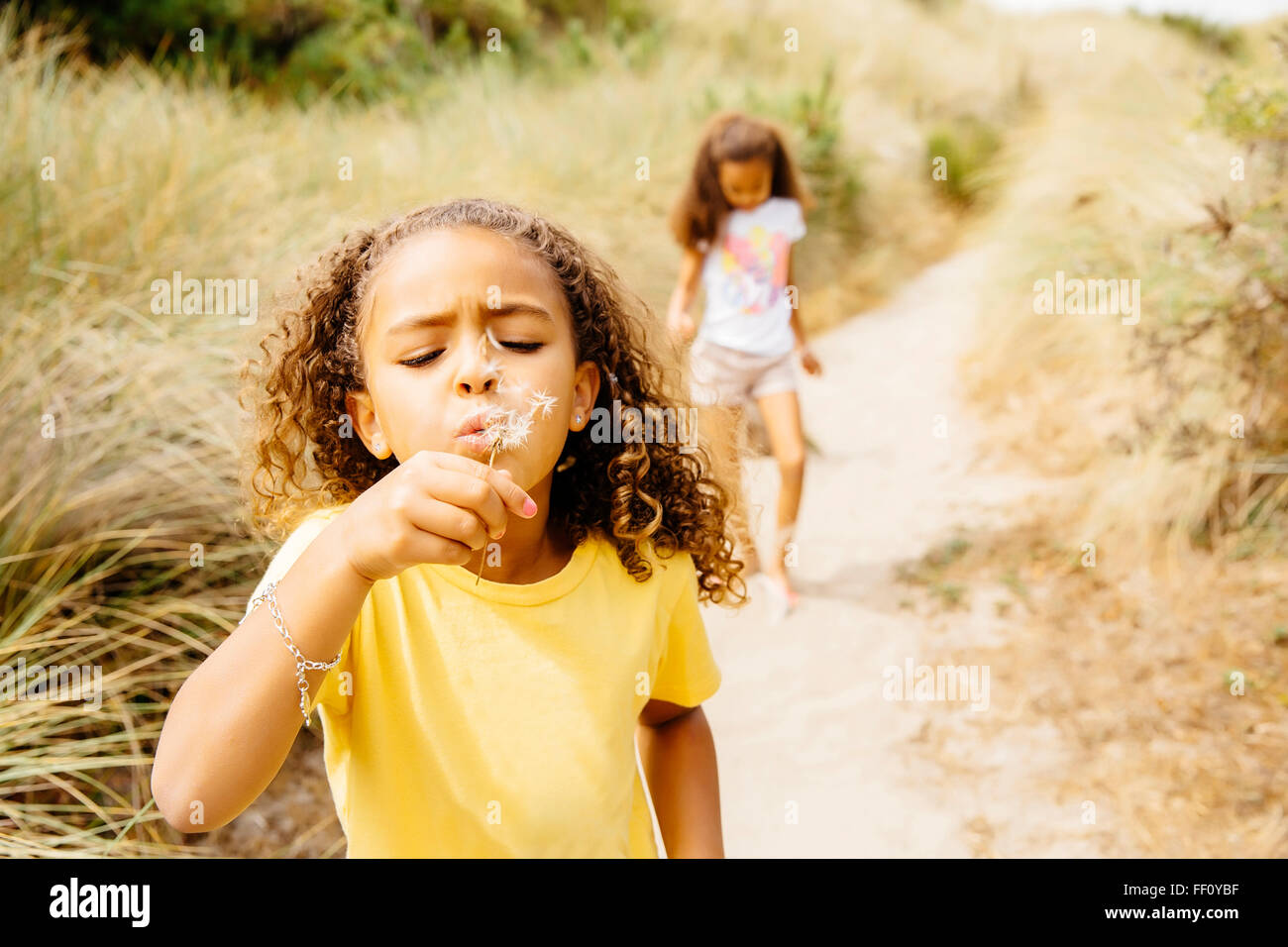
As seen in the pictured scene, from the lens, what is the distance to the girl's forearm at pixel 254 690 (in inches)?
43.8

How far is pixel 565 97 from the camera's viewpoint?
30.9 feet

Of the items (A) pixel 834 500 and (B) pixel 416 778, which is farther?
(A) pixel 834 500

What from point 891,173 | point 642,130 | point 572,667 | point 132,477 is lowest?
point 572,667

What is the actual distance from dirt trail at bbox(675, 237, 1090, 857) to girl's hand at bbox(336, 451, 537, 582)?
1.20 metres

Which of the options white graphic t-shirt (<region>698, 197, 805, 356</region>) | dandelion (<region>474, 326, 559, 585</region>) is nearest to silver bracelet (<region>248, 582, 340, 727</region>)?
dandelion (<region>474, 326, 559, 585</region>)

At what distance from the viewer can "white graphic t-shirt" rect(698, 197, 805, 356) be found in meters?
4.14

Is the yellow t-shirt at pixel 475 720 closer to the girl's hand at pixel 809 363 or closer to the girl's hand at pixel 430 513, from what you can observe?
the girl's hand at pixel 430 513

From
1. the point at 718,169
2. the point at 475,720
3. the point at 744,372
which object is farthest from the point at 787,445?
the point at 475,720

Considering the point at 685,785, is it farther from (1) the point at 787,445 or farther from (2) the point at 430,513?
(1) the point at 787,445

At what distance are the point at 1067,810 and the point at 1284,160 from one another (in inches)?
127

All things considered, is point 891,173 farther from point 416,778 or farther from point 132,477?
point 416,778

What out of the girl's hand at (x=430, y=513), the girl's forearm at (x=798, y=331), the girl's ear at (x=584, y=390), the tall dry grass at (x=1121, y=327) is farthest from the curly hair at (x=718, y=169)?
the girl's hand at (x=430, y=513)

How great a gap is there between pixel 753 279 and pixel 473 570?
3036mm
